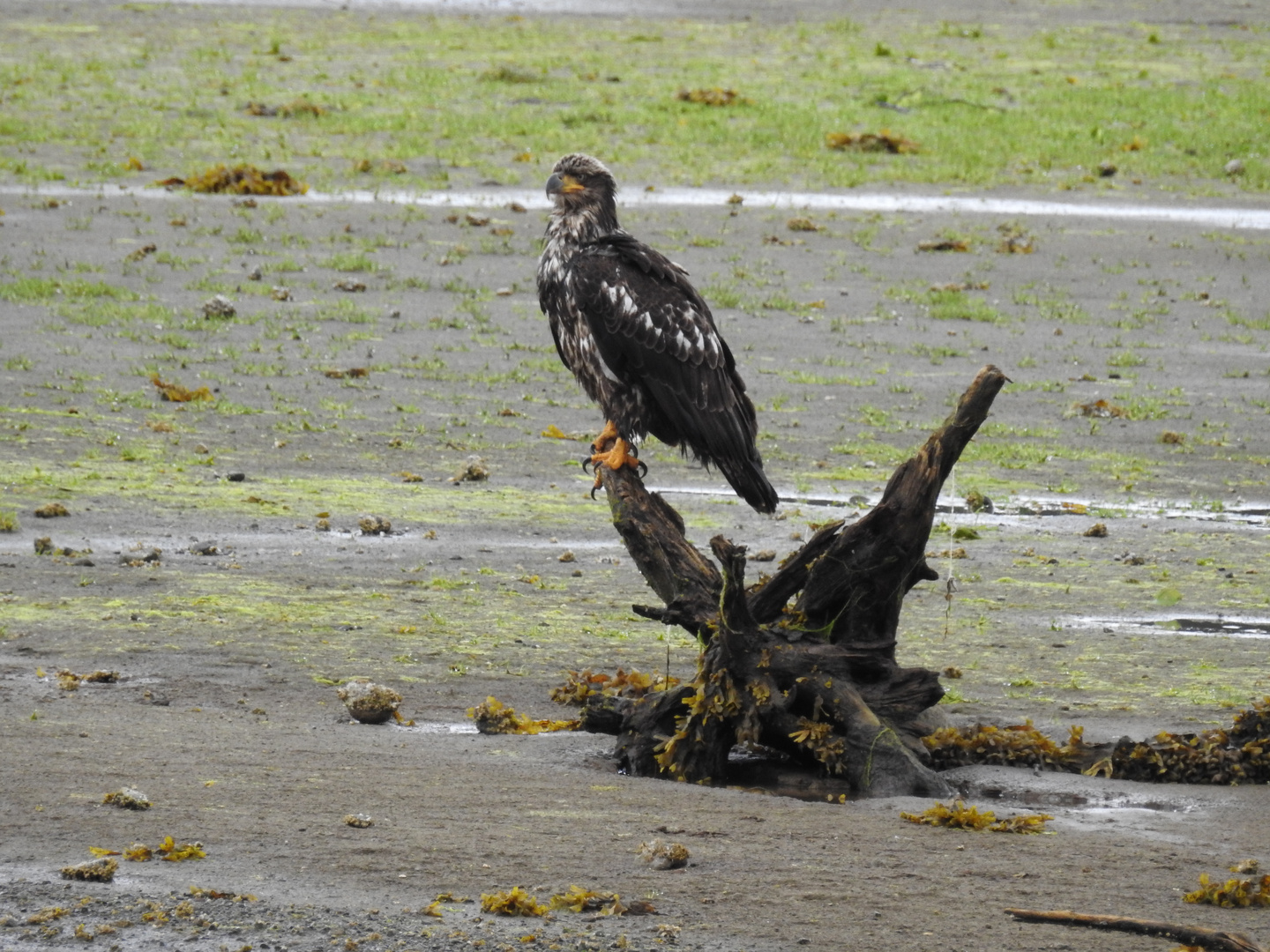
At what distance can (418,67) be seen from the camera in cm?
2588

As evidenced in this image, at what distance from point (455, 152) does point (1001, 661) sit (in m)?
14.2

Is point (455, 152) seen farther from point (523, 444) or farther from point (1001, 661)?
point (1001, 661)

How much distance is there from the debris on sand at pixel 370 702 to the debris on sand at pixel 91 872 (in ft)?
6.79

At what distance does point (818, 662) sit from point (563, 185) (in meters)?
3.32

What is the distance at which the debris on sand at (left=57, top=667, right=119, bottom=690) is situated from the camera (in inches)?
278

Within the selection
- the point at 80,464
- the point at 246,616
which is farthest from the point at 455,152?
the point at 246,616

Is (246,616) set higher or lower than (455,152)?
lower

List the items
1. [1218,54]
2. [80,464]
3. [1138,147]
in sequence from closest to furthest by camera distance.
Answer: [80,464] → [1138,147] → [1218,54]

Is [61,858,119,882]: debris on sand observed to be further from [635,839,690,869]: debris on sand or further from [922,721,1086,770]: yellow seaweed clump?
[922,721,1086,770]: yellow seaweed clump

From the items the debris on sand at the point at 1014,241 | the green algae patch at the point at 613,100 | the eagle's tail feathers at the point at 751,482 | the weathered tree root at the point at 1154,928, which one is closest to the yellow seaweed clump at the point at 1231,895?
the weathered tree root at the point at 1154,928

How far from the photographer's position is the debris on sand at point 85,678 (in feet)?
23.2

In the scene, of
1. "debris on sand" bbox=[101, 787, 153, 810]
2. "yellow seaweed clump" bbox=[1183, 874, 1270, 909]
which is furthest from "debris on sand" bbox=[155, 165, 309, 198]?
"yellow seaweed clump" bbox=[1183, 874, 1270, 909]

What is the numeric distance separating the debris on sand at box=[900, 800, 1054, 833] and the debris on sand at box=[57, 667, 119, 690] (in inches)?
133

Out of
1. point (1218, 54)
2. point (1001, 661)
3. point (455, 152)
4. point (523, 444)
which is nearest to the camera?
point (1001, 661)
